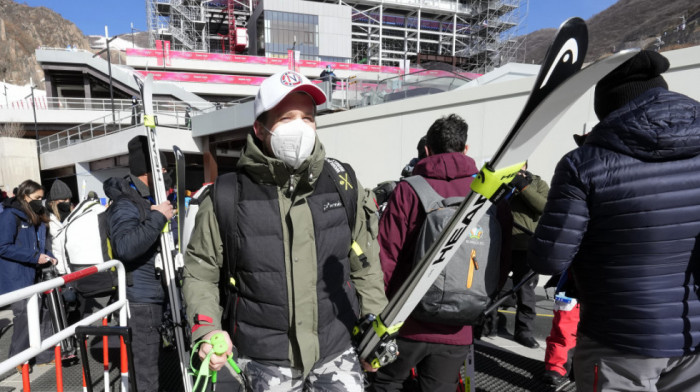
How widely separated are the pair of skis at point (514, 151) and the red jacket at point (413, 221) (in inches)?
16.2

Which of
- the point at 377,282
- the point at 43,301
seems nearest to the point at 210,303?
the point at 377,282

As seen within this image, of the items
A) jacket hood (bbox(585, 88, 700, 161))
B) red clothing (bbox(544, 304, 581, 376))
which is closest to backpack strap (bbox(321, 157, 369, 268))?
jacket hood (bbox(585, 88, 700, 161))

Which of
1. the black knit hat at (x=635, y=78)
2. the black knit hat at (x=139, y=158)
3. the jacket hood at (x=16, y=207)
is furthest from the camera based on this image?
the jacket hood at (x=16, y=207)

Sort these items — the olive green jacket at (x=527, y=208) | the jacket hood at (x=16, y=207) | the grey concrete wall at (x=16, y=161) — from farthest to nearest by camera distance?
the grey concrete wall at (x=16, y=161) → the jacket hood at (x=16, y=207) → the olive green jacket at (x=527, y=208)

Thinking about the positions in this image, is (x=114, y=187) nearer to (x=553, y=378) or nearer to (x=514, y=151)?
(x=514, y=151)

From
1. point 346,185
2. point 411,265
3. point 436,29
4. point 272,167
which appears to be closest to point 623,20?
point 436,29

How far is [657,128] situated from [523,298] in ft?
10.2

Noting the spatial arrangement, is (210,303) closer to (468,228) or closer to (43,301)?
(468,228)

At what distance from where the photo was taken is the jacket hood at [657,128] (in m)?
1.32

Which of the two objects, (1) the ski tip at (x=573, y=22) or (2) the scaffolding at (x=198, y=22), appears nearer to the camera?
(1) the ski tip at (x=573, y=22)

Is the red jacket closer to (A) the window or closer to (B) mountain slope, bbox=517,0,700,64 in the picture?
(A) the window

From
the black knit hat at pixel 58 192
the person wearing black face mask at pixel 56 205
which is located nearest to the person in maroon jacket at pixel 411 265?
the person wearing black face mask at pixel 56 205

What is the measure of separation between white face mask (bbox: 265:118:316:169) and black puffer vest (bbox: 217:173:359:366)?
15 centimetres

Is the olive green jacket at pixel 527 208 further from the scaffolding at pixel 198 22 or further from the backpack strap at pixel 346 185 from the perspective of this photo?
the scaffolding at pixel 198 22
